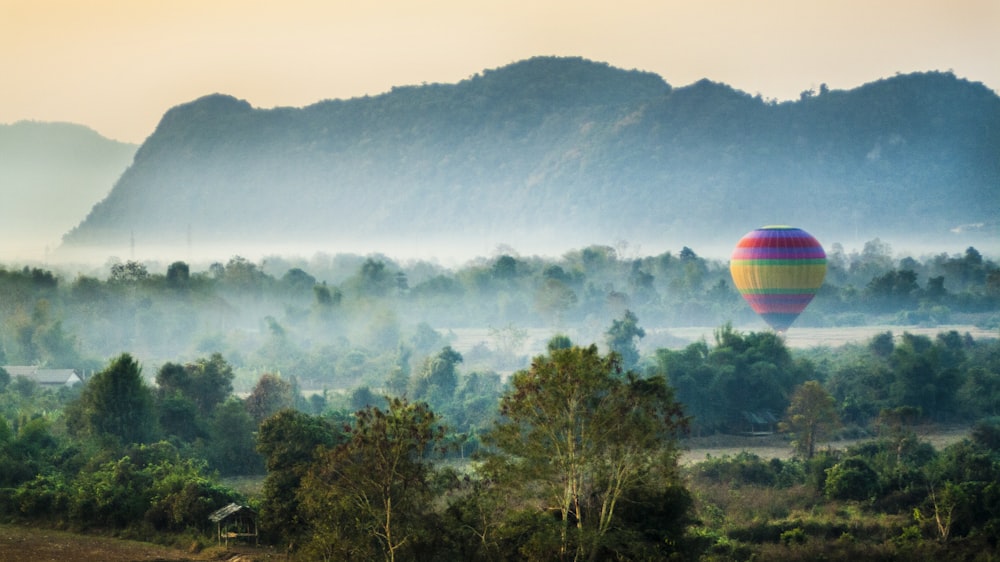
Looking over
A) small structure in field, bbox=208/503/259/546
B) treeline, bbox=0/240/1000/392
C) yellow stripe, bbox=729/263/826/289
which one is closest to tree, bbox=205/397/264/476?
small structure in field, bbox=208/503/259/546

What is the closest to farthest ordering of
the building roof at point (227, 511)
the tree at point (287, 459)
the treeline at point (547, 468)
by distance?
the treeline at point (547, 468), the building roof at point (227, 511), the tree at point (287, 459)

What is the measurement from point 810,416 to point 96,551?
24.0m

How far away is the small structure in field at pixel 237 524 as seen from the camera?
1088 inches

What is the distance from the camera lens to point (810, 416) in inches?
1667

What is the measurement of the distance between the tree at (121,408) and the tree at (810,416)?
20.5 metres

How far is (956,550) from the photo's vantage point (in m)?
26.8

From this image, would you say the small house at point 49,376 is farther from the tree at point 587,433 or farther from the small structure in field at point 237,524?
the tree at point 587,433

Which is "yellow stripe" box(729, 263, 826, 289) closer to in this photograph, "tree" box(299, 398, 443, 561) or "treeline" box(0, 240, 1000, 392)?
"treeline" box(0, 240, 1000, 392)

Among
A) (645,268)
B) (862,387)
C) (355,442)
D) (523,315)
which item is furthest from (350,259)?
(355,442)

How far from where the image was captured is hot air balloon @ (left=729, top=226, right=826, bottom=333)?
6775 centimetres

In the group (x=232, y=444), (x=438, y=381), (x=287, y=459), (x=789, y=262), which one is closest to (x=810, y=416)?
(x=232, y=444)

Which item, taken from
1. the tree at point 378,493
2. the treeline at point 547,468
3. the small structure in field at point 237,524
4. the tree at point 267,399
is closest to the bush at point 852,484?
the treeline at point 547,468

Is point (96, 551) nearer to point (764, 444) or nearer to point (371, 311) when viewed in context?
point (764, 444)

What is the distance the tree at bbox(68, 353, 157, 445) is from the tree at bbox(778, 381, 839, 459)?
67.4ft
